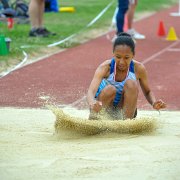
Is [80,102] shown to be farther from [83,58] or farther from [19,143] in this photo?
[83,58]

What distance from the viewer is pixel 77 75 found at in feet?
30.0

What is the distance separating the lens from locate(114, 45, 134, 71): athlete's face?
5.79 metres

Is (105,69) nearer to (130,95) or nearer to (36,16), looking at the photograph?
(130,95)

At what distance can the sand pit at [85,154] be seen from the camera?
4398 mm

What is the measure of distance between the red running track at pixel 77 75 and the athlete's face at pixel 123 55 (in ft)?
5.26

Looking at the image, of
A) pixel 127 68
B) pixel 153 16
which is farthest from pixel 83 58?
pixel 153 16

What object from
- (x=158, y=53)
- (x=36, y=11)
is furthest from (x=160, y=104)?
(x=36, y=11)

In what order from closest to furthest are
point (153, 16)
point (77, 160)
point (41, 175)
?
point (41, 175)
point (77, 160)
point (153, 16)

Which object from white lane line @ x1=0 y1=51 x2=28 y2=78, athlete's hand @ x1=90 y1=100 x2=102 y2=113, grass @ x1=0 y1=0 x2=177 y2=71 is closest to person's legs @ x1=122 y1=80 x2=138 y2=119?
athlete's hand @ x1=90 y1=100 x2=102 y2=113

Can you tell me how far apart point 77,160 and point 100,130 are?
101 cm

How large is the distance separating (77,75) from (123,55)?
11.1 ft

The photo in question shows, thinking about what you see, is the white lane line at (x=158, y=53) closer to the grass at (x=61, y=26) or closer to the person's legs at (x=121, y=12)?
the person's legs at (x=121, y=12)

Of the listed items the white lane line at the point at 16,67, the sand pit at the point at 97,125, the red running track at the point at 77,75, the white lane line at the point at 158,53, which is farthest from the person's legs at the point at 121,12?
the sand pit at the point at 97,125

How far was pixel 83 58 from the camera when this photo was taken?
10.8 meters
